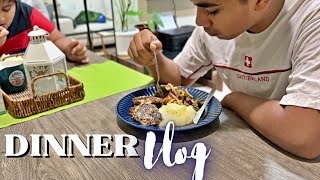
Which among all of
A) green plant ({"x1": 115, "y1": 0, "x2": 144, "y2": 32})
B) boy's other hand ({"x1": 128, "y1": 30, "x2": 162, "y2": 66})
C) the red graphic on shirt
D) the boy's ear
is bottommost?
green plant ({"x1": 115, "y1": 0, "x2": 144, "y2": 32})

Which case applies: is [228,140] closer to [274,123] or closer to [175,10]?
[274,123]

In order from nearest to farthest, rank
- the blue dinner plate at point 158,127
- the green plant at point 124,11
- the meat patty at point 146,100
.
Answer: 1. the blue dinner plate at point 158,127
2. the meat patty at point 146,100
3. the green plant at point 124,11

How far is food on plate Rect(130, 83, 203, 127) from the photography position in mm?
738

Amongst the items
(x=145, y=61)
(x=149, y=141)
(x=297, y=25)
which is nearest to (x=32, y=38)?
(x=145, y=61)

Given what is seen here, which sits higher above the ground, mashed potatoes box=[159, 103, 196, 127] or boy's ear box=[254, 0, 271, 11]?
boy's ear box=[254, 0, 271, 11]

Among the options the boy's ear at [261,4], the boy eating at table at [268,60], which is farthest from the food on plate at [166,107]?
the boy's ear at [261,4]

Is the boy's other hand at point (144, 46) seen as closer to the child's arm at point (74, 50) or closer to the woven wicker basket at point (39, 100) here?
the woven wicker basket at point (39, 100)

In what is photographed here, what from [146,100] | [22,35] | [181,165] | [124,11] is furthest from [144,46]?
[124,11]

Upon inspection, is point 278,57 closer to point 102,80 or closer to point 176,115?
point 176,115

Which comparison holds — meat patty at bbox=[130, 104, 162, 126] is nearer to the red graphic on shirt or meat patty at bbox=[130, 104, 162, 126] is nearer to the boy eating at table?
the boy eating at table

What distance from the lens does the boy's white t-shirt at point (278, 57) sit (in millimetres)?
700

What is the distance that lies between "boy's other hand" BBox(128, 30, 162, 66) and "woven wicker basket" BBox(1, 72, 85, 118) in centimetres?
20

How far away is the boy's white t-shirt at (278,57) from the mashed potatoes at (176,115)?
218 millimetres

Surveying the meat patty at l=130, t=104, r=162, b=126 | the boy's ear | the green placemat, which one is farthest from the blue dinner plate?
the boy's ear
